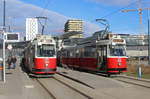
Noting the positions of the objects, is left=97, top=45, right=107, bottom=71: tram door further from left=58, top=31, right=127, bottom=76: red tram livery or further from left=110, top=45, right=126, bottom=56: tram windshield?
left=110, top=45, right=126, bottom=56: tram windshield

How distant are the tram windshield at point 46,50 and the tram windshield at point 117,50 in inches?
187

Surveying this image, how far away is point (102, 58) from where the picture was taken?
19344 millimetres

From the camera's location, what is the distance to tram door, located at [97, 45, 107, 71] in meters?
19.0

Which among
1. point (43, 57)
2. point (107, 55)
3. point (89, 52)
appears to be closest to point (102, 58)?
point (107, 55)

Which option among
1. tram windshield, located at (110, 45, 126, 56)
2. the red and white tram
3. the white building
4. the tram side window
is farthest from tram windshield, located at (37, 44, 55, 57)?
Answer: the white building

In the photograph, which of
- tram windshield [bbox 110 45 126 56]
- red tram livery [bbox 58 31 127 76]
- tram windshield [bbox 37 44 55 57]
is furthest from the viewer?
tram windshield [bbox 110 45 126 56]

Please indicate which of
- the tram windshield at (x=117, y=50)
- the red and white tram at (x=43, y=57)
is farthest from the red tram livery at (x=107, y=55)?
the red and white tram at (x=43, y=57)

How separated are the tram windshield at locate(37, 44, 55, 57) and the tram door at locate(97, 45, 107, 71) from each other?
421 cm

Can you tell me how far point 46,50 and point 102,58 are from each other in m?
4.81

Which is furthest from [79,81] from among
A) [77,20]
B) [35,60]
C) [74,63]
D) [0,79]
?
[77,20]

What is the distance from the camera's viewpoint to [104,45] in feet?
62.5

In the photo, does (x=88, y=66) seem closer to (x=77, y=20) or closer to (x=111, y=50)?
(x=111, y=50)

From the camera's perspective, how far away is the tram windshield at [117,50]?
736 inches

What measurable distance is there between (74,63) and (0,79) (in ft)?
46.5
